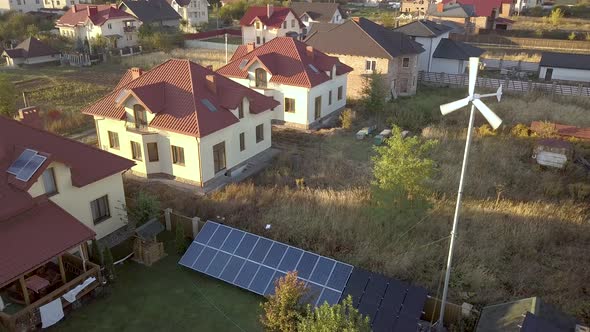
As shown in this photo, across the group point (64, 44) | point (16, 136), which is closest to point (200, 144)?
point (16, 136)

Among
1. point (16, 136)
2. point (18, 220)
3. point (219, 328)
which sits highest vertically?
point (16, 136)

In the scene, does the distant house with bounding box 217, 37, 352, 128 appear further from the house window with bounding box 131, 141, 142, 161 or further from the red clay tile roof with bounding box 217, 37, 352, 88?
the house window with bounding box 131, 141, 142, 161

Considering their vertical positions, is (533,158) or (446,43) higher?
Answer: (446,43)

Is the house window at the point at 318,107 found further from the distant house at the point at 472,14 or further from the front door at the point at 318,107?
the distant house at the point at 472,14

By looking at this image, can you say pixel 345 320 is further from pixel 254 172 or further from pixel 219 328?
pixel 254 172

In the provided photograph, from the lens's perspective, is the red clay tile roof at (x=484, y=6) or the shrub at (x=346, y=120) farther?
the red clay tile roof at (x=484, y=6)

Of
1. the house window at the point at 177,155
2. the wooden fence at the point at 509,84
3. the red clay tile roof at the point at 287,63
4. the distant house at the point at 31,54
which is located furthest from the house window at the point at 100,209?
the distant house at the point at 31,54
